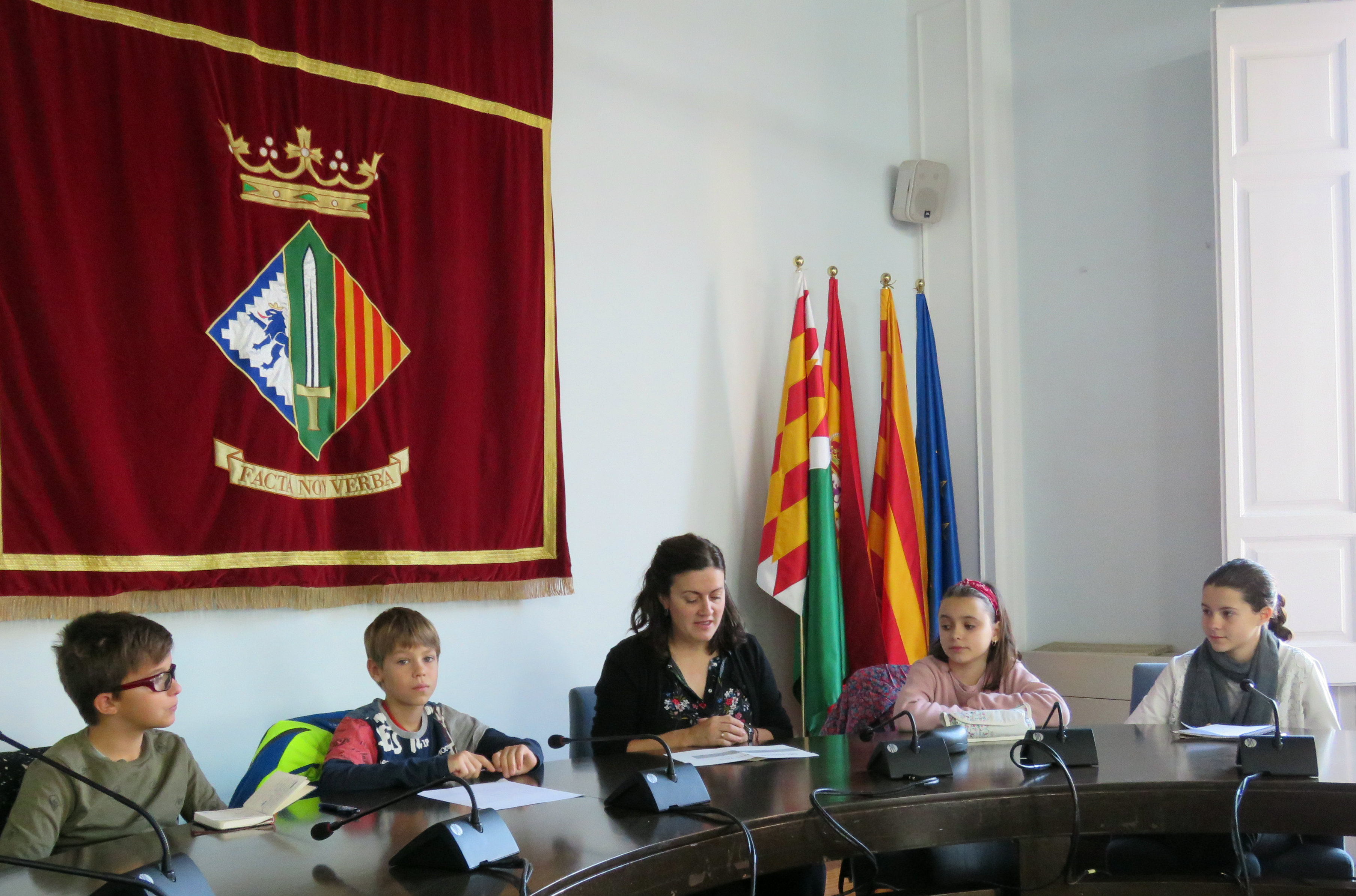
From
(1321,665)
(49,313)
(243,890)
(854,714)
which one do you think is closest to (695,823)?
(243,890)

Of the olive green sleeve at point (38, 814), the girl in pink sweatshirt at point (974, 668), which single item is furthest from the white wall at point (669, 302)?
the girl in pink sweatshirt at point (974, 668)

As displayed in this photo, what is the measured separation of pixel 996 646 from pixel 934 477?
2051 mm

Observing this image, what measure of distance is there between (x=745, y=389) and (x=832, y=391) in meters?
0.34

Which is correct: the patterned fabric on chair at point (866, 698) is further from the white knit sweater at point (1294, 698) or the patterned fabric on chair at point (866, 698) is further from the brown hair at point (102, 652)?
the brown hair at point (102, 652)

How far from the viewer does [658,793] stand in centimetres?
186

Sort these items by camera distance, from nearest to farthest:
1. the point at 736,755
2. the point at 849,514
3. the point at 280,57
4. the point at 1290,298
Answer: the point at 736,755 → the point at 280,57 → the point at 1290,298 → the point at 849,514

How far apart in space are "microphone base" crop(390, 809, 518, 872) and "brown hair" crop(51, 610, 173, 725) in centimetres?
79

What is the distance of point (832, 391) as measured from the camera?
456cm

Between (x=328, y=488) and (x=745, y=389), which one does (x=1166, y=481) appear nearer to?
(x=745, y=389)

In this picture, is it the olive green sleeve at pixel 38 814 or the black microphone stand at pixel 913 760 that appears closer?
the olive green sleeve at pixel 38 814

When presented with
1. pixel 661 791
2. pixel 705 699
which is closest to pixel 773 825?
pixel 661 791

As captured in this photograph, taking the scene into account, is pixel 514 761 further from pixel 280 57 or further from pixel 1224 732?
pixel 280 57

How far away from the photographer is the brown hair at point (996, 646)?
2805 mm

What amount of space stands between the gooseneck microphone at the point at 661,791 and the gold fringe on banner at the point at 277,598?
133 cm
